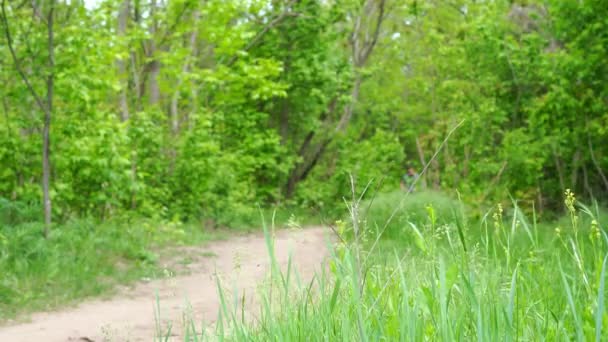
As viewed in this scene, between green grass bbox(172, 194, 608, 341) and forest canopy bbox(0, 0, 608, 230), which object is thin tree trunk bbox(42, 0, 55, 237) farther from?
green grass bbox(172, 194, 608, 341)

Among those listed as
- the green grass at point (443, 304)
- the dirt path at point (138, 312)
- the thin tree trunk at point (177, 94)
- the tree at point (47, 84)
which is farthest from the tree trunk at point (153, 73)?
the green grass at point (443, 304)

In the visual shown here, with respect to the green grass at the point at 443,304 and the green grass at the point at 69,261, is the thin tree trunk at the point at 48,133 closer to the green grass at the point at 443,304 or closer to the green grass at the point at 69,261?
the green grass at the point at 69,261

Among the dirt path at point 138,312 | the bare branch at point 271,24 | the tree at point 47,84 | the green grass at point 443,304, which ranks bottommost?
the dirt path at point 138,312

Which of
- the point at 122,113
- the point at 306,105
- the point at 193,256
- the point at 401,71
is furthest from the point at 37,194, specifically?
the point at 401,71

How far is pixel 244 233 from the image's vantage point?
14.6 meters

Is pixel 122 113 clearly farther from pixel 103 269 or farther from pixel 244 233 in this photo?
pixel 103 269

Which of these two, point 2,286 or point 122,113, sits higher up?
point 122,113

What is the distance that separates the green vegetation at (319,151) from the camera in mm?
2982

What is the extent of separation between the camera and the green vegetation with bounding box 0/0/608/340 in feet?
9.78

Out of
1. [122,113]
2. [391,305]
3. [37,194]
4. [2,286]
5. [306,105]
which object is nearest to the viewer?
[391,305]

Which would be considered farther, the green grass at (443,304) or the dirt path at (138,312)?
the dirt path at (138,312)

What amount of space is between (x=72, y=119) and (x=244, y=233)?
5.61m

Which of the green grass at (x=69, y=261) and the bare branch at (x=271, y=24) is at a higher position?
the bare branch at (x=271, y=24)

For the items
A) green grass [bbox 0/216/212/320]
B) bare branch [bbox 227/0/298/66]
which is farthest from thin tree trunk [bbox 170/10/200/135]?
green grass [bbox 0/216/212/320]
